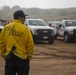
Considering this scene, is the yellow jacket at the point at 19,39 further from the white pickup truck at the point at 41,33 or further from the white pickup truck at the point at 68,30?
the white pickup truck at the point at 68,30

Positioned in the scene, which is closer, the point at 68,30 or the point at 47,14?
the point at 68,30

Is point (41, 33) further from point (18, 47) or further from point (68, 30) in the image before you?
point (18, 47)

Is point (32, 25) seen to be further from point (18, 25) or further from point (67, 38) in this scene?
point (18, 25)

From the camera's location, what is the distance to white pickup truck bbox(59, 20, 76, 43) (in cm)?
2370

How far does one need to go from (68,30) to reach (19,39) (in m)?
18.1

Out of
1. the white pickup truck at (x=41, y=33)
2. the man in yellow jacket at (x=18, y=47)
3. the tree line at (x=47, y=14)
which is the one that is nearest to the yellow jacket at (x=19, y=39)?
the man in yellow jacket at (x=18, y=47)

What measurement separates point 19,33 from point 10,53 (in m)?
0.40

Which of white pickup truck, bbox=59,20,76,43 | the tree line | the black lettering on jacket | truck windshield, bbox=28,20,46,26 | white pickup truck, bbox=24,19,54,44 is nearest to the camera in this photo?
the black lettering on jacket

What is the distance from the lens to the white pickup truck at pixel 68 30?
77.8 ft

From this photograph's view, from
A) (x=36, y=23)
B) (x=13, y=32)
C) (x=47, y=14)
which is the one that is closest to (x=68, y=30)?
(x=36, y=23)

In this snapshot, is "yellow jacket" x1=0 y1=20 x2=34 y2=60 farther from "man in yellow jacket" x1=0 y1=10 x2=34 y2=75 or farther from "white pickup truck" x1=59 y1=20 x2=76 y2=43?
"white pickup truck" x1=59 y1=20 x2=76 y2=43

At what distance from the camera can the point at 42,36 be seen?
74.2 ft

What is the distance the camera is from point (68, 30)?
24.1 metres

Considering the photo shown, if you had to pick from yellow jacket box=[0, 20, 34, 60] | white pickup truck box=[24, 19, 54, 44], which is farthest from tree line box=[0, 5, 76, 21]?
yellow jacket box=[0, 20, 34, 60]
